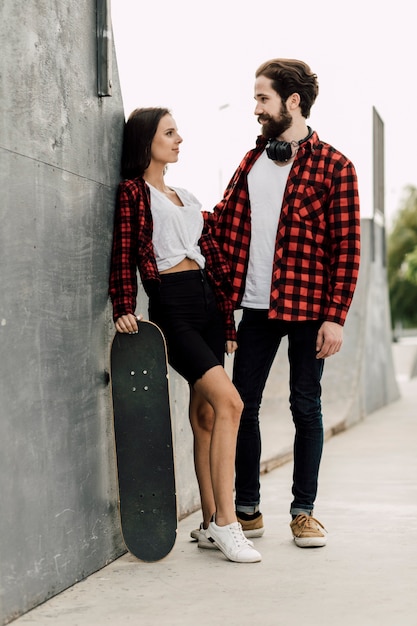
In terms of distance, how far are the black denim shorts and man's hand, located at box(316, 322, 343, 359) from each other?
1.57 ft

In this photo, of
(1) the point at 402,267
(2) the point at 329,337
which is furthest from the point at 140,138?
(1) the point at 402,267

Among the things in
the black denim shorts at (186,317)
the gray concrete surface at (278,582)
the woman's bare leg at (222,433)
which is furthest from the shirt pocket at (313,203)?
the gray concrete surface at (278,582)

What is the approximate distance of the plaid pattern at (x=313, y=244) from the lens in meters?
4.34

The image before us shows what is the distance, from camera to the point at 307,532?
14.5ft

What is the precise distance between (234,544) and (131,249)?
4.24 ft

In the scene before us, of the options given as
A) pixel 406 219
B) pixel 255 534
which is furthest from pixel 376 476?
pixel 406 219

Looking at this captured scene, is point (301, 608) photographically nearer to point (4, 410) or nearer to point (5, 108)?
point (4, 410)

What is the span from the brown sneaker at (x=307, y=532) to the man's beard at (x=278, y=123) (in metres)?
1.72

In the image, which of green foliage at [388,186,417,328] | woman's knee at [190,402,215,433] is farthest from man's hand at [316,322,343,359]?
green foliage at [388,186,417,328]

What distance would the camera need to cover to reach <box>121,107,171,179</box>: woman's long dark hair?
4320mm

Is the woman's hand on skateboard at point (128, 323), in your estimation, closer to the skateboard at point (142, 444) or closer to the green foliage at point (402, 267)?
the skateboard at point (142, 444)

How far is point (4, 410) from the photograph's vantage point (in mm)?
3268

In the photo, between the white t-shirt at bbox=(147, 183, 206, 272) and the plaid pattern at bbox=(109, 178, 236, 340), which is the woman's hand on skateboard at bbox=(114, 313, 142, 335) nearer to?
the plaid pattern at bbox=(109, 178, 236, 340)

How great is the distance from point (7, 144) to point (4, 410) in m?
0.87
